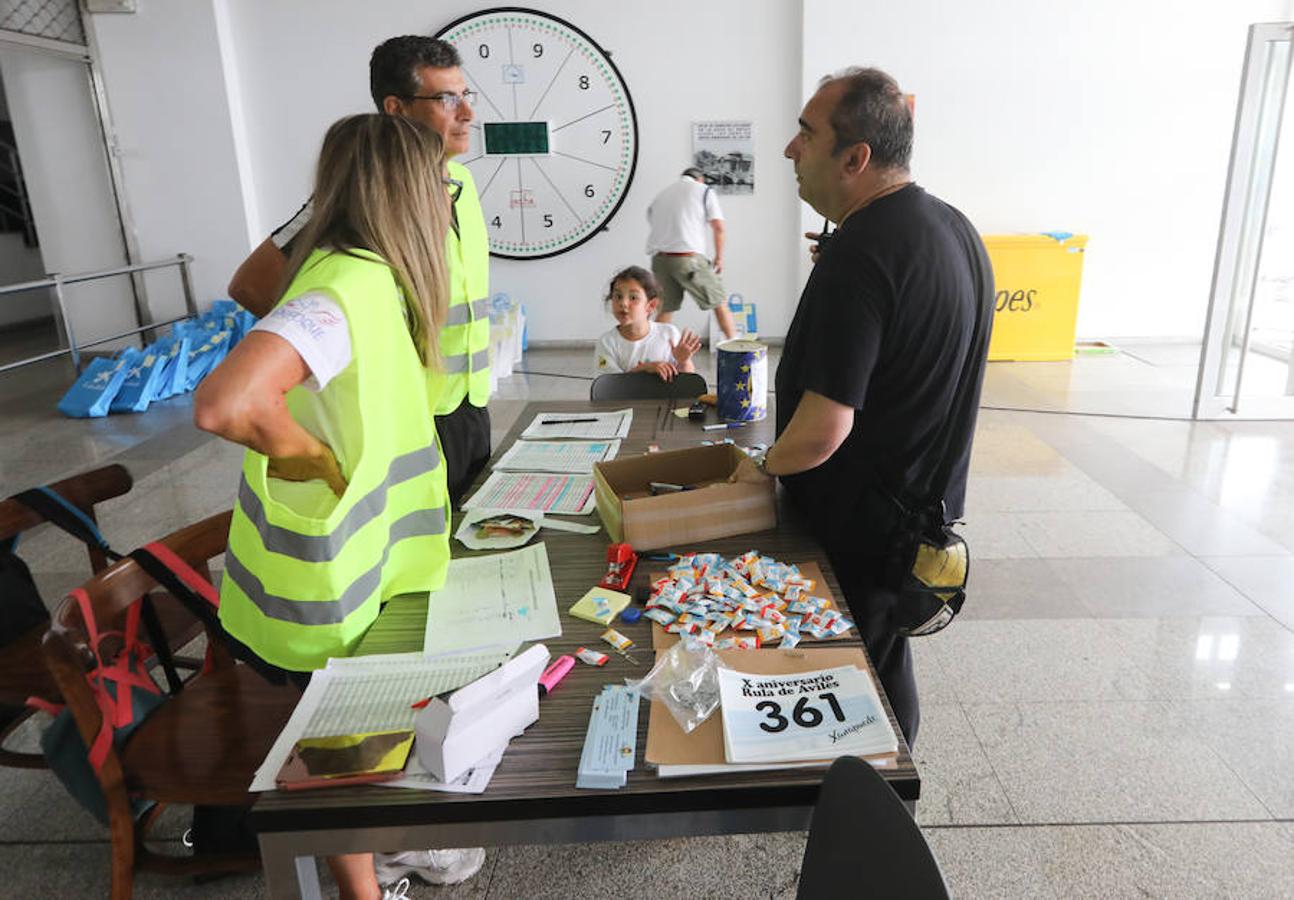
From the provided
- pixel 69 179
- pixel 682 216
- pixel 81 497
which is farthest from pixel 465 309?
pixel 69 179

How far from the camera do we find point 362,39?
625 centimetres

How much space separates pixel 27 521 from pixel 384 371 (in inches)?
47.2

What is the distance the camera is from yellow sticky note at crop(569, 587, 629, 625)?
1247mm

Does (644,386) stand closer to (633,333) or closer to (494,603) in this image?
(633,333)

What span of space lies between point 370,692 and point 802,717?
54 cm

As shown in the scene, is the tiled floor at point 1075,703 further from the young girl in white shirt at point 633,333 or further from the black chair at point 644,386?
the young girl in white shirt at point 633,333

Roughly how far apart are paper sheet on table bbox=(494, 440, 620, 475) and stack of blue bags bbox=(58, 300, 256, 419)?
3.77 metres

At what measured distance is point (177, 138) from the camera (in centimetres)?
→ 635

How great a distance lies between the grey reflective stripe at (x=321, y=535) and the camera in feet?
3.60

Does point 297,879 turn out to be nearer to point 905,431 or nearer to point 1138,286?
point 905,431

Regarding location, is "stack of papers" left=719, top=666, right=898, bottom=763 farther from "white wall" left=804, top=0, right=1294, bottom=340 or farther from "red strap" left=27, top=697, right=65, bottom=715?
"white wall" left=804, top=0, right=1294, bottom=340

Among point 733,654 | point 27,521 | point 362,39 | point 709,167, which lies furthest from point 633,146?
point 733,654

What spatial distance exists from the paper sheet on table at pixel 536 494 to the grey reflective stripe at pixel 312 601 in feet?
1.39

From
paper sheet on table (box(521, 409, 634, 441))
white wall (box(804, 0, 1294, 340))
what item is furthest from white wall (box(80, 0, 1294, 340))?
paper sheet on table (box(521, 409, 634, 441))
